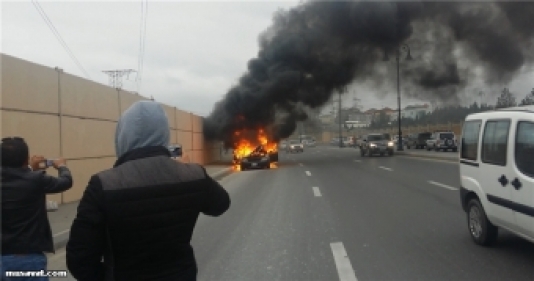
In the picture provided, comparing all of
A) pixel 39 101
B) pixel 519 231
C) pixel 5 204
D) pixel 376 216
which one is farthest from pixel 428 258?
pixel 39 101

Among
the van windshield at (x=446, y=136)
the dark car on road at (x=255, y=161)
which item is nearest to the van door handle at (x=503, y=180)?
the dark car on road at (x=255, y=161)

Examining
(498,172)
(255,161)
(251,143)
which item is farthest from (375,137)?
(498,172)

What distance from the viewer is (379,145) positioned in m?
35.0

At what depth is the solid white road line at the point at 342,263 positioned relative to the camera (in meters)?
5.48

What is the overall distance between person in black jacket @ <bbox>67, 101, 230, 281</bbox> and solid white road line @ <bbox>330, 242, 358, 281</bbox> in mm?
3426

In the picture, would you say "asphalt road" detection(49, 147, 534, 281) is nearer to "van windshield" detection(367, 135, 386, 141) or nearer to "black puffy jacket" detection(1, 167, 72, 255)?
"black puffy jacket" detection(1, 167, 72, 255)

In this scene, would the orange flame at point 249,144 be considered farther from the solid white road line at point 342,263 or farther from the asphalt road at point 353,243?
the solid white road line at point 342,263

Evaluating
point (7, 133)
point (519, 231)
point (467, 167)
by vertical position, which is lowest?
point (519, 231)

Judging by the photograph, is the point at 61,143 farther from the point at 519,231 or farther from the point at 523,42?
the point at 523,42

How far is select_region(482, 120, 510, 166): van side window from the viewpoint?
5879 mm

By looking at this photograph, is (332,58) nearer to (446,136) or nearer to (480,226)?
(446,136)

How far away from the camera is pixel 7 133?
9578 millimetres

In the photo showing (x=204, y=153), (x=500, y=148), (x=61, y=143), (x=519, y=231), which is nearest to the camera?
(x=519, y=231)

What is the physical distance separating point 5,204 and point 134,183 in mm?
1576
